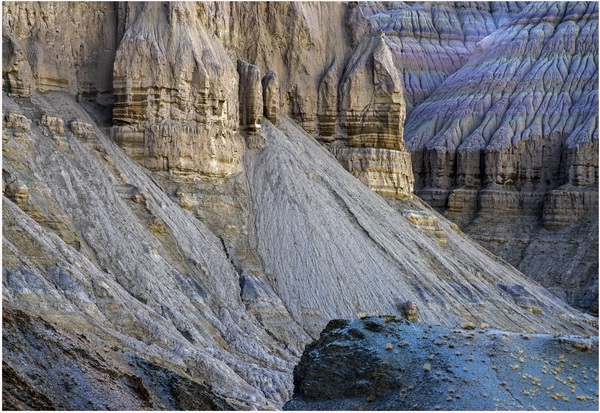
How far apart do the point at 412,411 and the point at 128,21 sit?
38.3 metres

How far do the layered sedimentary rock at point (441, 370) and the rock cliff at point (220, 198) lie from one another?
373 inches

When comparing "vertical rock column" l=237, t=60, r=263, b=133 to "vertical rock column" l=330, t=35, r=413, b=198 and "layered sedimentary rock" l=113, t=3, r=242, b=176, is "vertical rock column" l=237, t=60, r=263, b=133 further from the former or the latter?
"vertical rock column" l=330, t=35, r=413, b=198

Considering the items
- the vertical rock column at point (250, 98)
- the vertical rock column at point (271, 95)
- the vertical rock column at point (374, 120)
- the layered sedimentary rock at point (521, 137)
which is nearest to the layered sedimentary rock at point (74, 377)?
the vertical rock column at point (250, 98)

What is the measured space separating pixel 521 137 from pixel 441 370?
7736 cm

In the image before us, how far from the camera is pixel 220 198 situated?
6041cm

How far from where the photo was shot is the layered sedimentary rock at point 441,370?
1055 inches

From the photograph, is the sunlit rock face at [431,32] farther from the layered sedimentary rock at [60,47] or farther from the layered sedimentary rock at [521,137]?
the layered sedimentary rock at [60,47]

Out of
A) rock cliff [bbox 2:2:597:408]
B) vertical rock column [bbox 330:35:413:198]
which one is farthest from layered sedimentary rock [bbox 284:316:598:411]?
vertical rock column [bbox 330:35:413:198]

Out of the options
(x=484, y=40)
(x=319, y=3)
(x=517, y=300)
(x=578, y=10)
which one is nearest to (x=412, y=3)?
(x=484, y=40)

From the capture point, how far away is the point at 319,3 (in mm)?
74188

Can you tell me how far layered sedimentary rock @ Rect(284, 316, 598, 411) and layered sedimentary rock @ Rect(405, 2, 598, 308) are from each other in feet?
206

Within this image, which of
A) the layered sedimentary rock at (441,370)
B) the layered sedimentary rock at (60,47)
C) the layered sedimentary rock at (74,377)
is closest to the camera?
the layered sedimentary rock at (441,370)

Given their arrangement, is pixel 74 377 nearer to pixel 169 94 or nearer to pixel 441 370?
pixel 441 370

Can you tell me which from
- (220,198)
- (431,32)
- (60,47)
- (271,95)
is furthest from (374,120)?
(431,32)
